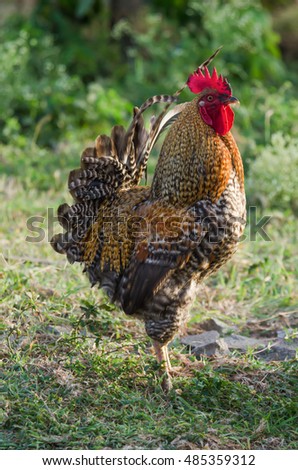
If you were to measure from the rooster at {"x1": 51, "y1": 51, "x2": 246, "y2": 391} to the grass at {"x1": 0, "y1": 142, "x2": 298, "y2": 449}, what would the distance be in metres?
0.27

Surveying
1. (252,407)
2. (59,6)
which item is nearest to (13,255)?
(252,407)

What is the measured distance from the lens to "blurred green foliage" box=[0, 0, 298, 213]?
8.95 m

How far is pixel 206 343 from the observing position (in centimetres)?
503

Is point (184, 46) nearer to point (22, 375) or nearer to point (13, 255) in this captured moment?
point (13, 255)

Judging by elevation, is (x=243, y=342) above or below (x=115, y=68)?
below

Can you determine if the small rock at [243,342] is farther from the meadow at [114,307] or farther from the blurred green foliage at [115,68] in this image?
the blurred green foliage at [115,68]

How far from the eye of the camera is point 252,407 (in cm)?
421

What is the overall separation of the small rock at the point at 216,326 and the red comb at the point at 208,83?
5.78ft

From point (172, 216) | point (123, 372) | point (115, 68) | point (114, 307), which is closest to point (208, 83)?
point (172, 216)

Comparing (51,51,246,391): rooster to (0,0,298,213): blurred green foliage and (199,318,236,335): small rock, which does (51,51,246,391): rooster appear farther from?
(0,0,298,213): blurred green foliage

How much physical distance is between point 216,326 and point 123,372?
42.5 inches

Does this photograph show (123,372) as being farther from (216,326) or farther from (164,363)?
(216,326)

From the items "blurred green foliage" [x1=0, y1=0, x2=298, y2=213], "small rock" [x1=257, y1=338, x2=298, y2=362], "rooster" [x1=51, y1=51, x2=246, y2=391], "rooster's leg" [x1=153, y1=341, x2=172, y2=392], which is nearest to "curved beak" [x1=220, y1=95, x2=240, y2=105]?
"rooster" [x1=51, y1=51, x2=246, y2=391]
